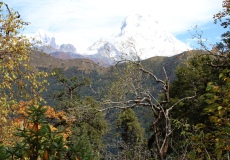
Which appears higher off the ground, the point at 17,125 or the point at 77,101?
the point at 77,101

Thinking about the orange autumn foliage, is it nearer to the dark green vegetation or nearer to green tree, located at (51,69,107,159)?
the dark green vegetation

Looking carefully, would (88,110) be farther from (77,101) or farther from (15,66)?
(77,101)

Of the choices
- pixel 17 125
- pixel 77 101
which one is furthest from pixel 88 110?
pixel 77 101

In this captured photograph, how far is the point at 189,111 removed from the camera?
98.0ft

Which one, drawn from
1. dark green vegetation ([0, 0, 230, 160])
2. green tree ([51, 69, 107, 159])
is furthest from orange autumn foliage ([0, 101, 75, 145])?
green tree ([51, 69, 107, 159])

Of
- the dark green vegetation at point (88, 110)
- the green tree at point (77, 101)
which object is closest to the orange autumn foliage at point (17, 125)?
the dark green vegetation at point (88, 110)

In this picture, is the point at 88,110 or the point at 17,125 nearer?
the point at 17,125

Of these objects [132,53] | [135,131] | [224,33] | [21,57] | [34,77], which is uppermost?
[224,33]

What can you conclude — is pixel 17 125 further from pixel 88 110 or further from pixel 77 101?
pixel 77 101

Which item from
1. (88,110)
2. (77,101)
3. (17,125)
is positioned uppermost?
(77,101)

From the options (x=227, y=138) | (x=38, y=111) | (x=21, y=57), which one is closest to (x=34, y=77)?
(x=21, y=57)

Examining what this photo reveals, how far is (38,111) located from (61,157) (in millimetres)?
326

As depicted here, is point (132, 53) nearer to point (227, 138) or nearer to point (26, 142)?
point (227, 138)

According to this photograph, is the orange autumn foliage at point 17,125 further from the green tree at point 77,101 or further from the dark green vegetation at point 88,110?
the green tree at point 77,101
